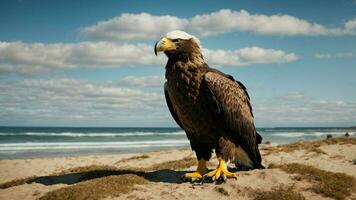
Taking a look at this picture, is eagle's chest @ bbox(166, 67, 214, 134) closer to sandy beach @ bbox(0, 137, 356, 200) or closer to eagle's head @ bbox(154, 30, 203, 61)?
eagle's head @ bbox(154, 30, 203, 61)

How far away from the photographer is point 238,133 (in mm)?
9523

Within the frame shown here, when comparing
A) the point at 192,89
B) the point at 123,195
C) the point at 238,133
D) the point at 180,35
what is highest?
the point at 180,35

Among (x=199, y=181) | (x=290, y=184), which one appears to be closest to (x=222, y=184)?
(x=199, y=181)

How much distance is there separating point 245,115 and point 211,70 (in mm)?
1544

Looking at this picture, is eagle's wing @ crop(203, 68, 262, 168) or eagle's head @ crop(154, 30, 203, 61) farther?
eagle's head @ crop(154, 30, 203, 61)

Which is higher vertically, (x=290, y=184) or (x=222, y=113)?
(x=222, y=113)

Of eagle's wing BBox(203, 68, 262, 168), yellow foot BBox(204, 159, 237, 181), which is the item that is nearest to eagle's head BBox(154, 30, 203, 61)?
eagle's wing BBox(203, 68, 262, 168)

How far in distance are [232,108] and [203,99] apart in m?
0.89

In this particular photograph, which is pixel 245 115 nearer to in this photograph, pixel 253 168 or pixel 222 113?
→ pixel 222 113

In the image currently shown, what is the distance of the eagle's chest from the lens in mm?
8828

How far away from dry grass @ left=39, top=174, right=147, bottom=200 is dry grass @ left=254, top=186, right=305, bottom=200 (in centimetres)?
293

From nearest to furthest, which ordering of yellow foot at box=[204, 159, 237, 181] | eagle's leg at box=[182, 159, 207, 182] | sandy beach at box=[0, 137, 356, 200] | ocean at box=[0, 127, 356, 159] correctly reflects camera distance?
sandy beach at box=[0, 137, 356, 200] < yellow foot at box=[204, 159, 237, 181] < eagle's leg at box=[182, 159, 207, 182] < ocean at box=[0, 127, 356, 159]

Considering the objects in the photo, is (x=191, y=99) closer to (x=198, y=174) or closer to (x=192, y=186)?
(x=192, y=186)

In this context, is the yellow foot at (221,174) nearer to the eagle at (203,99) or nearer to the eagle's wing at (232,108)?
the eagle at (203,99)
